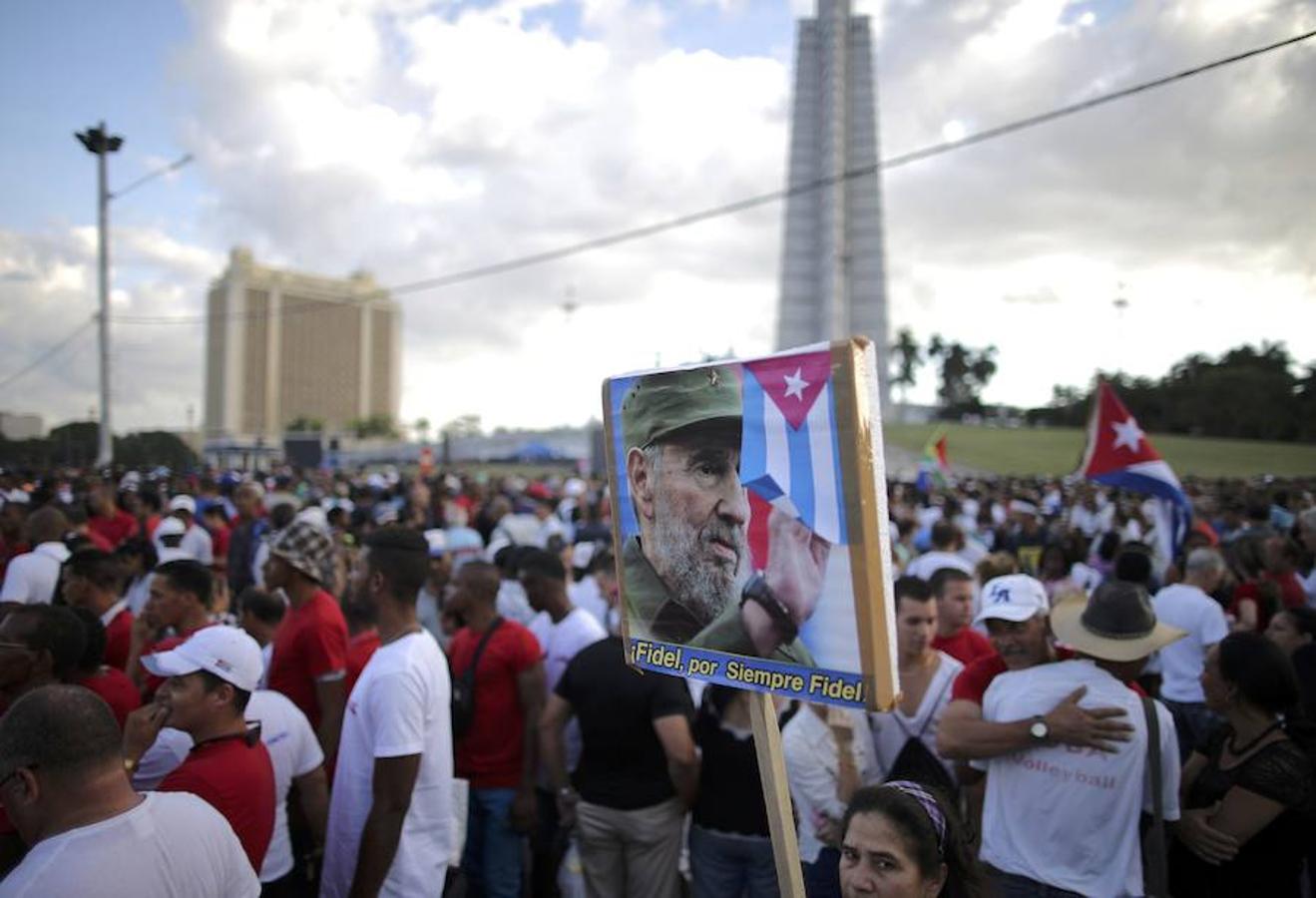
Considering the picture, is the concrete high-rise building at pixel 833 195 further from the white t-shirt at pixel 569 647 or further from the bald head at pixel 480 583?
the bald head at pixel 480 583

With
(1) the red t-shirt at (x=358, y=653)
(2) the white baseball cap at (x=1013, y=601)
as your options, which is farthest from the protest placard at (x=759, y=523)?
(1) the red t-shirt at (x=358, y=653)

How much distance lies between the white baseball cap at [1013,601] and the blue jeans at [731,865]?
4.04 ft

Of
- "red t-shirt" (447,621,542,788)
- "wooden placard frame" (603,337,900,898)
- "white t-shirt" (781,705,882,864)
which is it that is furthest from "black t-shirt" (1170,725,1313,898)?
"red t-shirt" (447,621,542,788)

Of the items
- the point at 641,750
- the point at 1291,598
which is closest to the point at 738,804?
the point at 641,750

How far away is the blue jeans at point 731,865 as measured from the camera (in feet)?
11.1

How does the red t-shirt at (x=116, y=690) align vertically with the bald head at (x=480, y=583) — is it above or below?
below

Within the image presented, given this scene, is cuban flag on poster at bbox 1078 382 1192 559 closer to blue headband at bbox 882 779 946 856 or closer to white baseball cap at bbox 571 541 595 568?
white baseball cap at bbox 571 541 595 568

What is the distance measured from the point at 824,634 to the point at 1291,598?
20.7ft

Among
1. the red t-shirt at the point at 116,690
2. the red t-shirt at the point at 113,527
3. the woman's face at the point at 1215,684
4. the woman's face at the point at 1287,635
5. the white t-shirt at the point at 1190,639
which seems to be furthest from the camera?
the red t-shirt at the point at 113,527

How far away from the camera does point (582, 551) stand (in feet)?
28.5

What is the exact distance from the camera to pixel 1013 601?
131 inches

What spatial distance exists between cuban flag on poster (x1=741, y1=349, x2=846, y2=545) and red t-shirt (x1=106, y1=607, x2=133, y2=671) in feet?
12.9

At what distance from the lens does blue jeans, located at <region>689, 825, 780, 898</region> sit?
11.1ft

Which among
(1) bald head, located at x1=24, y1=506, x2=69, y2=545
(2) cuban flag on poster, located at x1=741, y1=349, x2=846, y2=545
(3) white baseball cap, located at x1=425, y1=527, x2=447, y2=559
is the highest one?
(2) cuban flag on poster, located at x1=741, y1=349, x2=846, y2=545
